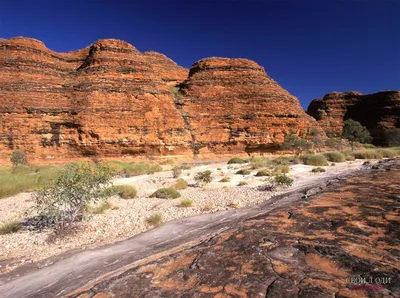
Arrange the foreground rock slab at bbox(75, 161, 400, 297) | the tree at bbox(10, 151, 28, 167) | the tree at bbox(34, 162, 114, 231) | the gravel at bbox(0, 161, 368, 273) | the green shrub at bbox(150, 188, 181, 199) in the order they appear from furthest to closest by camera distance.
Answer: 1. the tree at bbox(10, 151, 28, 167)
2. the green shrub at bbox(150, 188, 181, 199)
3. the tree at bbox(34, 162, 114, 231)
4. the gravel at bbox(0, 161, 368, 273)
5. the foreground rock slab at bbox(75, 161, 400, 297)

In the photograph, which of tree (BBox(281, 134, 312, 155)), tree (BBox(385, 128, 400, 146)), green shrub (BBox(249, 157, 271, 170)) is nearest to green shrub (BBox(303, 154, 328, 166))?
green shrub (BBox(249, 157, 271, 170))

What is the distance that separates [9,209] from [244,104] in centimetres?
3169

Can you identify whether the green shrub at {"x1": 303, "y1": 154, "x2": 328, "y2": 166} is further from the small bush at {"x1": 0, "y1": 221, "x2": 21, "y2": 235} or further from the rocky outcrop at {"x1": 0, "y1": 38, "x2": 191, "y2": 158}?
the small bush at {"x1": 0, "y1": 221, "x2": 21, "y2": 235}

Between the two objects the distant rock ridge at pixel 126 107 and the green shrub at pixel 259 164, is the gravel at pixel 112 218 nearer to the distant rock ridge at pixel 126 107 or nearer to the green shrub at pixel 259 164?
the green shrub at pixel 259 164

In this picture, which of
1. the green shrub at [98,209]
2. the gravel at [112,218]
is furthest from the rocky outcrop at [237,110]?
the green shrub at [98,209]

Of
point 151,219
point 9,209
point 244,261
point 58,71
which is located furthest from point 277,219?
point 58,71

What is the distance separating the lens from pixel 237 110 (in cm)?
3606

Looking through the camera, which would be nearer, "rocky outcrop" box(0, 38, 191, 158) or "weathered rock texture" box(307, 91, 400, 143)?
"rocky outcrop" box(0, 38, 191, 158)

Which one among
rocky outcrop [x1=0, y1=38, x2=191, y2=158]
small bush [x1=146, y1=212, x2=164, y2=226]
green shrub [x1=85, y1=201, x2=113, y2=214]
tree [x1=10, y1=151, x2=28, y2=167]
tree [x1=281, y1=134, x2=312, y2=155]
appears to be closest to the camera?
small bush [x1=146, y1=212, x2=164, y2=226]

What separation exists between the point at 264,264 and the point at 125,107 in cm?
A: 2997

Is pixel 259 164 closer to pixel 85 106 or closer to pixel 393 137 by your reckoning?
pixel 85 106

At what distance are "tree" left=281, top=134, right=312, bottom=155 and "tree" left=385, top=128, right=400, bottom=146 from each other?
116 ft

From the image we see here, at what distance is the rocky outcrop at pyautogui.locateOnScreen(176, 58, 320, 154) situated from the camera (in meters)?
34.6

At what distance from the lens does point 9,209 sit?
9.92 m
